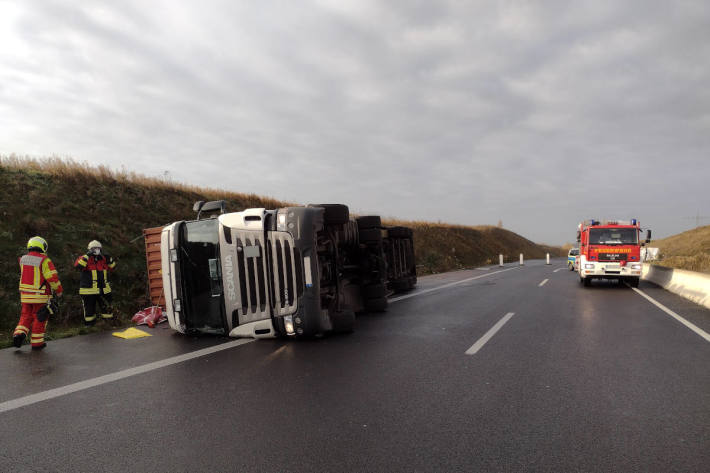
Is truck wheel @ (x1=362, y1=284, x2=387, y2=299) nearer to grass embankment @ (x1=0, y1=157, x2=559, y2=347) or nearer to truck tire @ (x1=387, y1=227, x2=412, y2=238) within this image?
truck tire @ (x1=387, y1=227, x2=412, y2=238)

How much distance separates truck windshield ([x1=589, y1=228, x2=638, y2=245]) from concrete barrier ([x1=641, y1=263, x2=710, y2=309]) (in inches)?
64.6

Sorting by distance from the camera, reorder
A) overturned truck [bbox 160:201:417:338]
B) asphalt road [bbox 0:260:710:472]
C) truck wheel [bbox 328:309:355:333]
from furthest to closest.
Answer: truck wheel [bbox 328:309:355:333]
overturned truck [bbox 160:201:417:338]
asphalt road [bbox 0:260:710:472]

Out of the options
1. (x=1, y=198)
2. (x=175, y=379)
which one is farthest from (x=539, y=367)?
(x=1, y=198)

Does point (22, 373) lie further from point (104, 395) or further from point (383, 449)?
point (383, 449)

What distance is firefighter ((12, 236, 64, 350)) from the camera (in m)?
7.04

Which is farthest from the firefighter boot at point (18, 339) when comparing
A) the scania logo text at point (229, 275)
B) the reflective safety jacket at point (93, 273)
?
the scania logo text at point (229, 275)

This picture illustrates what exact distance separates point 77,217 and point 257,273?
12.8 metres

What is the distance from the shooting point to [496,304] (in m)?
11.1

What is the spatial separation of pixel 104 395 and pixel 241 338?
278 cm

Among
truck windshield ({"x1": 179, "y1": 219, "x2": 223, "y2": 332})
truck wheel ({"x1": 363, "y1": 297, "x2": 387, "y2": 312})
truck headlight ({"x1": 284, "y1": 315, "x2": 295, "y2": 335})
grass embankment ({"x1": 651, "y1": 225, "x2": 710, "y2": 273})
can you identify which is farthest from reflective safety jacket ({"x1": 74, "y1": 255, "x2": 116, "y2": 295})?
grass embankment ({"x1": 651, "y1": 225, "x2": 710, "y2": 273})

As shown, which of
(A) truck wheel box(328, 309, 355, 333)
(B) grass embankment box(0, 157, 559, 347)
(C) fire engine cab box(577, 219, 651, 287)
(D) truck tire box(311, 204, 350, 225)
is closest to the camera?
(A) truck wheel box(328, 309, 355, 333)

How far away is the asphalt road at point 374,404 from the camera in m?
3.14

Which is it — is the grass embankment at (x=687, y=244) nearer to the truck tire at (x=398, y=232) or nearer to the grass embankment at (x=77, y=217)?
the truck tire at (x=398, y=232)

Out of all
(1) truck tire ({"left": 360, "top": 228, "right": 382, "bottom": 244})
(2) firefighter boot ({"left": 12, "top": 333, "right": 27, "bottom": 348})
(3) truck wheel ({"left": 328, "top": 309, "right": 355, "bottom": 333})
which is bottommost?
(3) truck wheel ({"left": 328, "top": 309, "right": 355, "bottom": 333})
